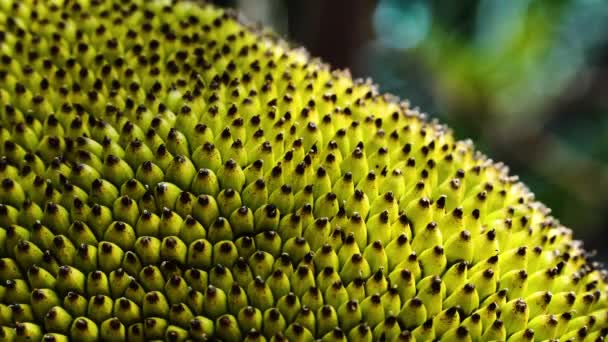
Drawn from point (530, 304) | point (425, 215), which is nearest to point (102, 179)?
point (425, 215)

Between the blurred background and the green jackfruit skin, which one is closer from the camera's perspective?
the green jackfruit skin

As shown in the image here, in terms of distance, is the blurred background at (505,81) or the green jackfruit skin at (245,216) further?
the blurred background at (505,81)

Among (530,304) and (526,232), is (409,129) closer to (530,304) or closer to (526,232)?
(526,232)

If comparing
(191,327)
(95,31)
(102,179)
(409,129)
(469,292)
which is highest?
(95,31)

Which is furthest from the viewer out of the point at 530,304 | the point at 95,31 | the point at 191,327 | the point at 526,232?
the point at 95,31

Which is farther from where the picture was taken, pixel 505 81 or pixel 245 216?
pixel 505 81

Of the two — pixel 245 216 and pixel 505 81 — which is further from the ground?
pixel 505 81

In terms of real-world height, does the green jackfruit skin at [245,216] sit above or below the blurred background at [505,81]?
below

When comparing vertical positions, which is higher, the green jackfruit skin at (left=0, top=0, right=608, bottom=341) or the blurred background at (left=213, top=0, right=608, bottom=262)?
the blurred background at (left=213, top=0, right=608, bottom=262)
